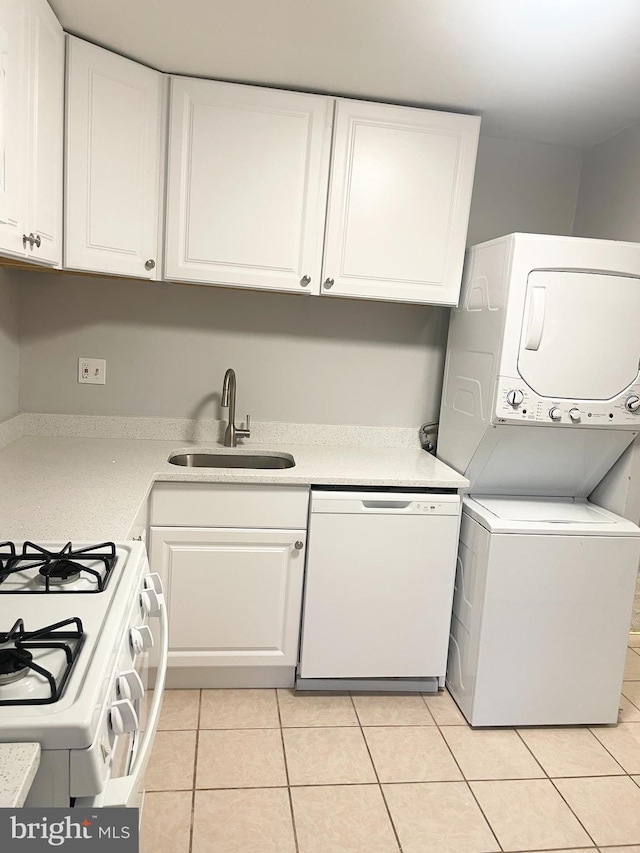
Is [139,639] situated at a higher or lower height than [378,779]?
higher

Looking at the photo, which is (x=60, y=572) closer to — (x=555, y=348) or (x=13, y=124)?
(x=13, y=124)

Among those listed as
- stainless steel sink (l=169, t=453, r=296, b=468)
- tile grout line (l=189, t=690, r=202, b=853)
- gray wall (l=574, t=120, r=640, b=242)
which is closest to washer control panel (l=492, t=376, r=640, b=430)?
gray wall (l=574, t=120, r=640, b=242)

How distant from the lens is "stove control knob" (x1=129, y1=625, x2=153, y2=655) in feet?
3.86

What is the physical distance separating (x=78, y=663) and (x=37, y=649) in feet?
0.31

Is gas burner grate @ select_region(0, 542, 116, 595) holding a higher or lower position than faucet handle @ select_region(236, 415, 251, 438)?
lower

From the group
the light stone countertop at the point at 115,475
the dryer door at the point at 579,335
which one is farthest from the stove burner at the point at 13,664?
the dryer door at the point at 579,335

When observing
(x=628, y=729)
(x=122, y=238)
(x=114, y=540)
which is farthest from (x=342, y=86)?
(x=628, y=729)

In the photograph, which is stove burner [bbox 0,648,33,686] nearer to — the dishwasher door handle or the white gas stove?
the white gas stove

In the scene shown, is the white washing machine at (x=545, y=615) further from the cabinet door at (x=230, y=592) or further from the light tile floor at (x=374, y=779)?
the cabinet door at (x=230, y=592)

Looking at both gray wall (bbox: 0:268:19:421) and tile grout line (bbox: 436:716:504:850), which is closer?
tile grout line (bbox: 436:716:504:850)

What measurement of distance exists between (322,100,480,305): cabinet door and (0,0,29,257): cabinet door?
3.61 feet

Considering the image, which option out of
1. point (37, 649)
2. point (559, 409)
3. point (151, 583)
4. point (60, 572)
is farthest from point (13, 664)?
point (559, 409)

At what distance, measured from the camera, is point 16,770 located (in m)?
0.80

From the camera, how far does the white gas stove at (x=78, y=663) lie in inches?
34.1
